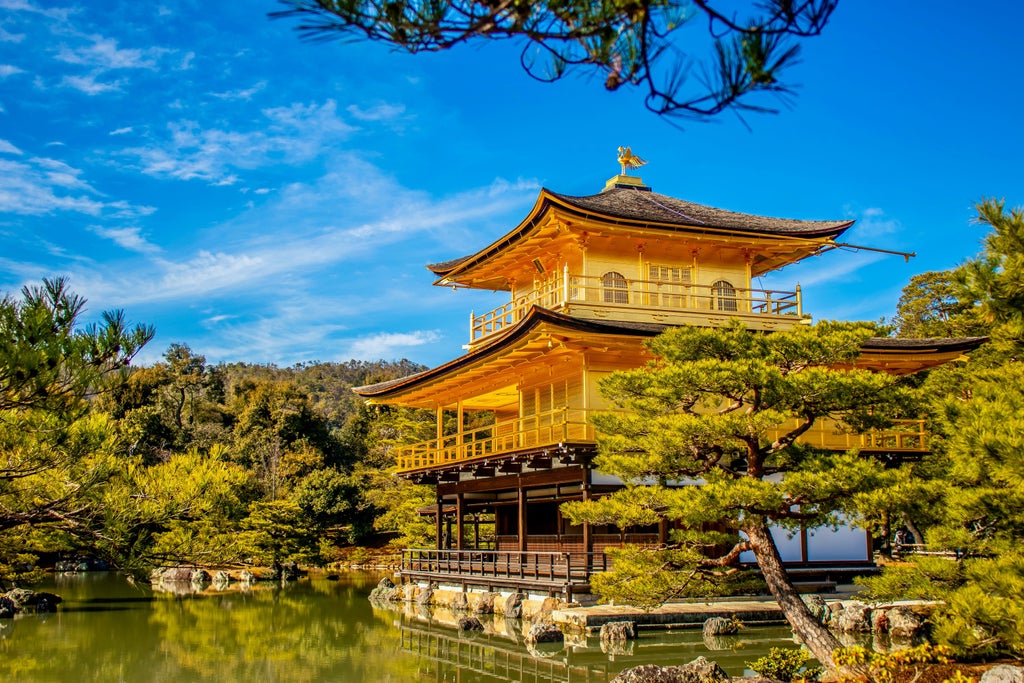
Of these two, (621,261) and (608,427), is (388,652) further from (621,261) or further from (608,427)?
(621,261)

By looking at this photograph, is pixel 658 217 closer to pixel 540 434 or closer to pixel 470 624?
pixel 540 434

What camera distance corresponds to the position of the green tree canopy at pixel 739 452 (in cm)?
988

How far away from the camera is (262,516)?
30578 millimetres

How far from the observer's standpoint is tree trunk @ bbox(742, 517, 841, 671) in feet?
30.9

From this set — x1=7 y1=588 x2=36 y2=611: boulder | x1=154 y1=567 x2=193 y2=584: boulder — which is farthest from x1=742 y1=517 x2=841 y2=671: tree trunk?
x1=154 y1=567 x2=193 y2=584: boulder

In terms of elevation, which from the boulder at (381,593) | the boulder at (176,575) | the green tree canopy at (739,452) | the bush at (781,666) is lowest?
the boulder at (176,575)

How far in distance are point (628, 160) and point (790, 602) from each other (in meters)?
14.6

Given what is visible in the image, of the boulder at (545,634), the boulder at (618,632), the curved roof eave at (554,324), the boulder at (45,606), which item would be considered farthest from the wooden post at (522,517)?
the boulder at (45,606)

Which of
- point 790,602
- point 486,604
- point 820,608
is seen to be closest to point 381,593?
point 486,604

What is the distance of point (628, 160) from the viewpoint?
22594 mm

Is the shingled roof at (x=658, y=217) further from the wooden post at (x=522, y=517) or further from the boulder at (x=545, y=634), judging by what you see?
the boulder at (x=545, y=634)

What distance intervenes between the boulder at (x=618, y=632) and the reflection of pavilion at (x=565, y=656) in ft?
0.49

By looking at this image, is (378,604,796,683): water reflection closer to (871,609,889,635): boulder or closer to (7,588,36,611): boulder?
(871,609,889,635): boulder

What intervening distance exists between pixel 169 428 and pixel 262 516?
11382mm
